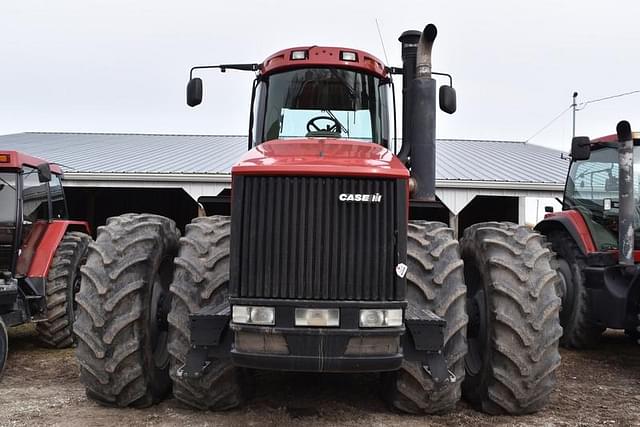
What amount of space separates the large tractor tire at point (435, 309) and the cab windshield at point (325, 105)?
1.33m

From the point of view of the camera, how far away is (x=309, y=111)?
4.67 metres

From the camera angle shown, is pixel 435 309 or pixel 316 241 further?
pixel 435 309

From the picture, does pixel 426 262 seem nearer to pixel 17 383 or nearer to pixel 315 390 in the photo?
pixel 315 390

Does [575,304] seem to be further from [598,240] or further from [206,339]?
[206,339]

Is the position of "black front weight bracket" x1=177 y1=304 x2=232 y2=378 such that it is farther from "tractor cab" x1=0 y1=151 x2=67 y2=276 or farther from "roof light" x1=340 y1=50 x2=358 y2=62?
"tractor cab" x1=0 y1=151 x2=67 y2=276

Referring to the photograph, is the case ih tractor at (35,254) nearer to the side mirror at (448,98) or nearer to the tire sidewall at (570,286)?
the side mirror at (448,98)

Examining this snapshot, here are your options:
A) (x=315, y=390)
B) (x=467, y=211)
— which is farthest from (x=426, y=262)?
(x=467, y=211)

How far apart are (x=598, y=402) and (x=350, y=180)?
9.30ft

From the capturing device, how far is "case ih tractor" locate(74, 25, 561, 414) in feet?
10.6

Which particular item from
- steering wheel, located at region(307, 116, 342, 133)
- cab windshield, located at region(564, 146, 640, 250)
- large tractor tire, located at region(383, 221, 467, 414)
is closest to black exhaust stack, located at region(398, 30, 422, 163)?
steering wheel, located at region(307, 116, 342, 133)

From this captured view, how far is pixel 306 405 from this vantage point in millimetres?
4055

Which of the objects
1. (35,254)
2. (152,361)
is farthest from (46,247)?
(152,361)

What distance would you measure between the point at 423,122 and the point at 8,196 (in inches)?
181

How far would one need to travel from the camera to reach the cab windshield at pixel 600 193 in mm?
6250
